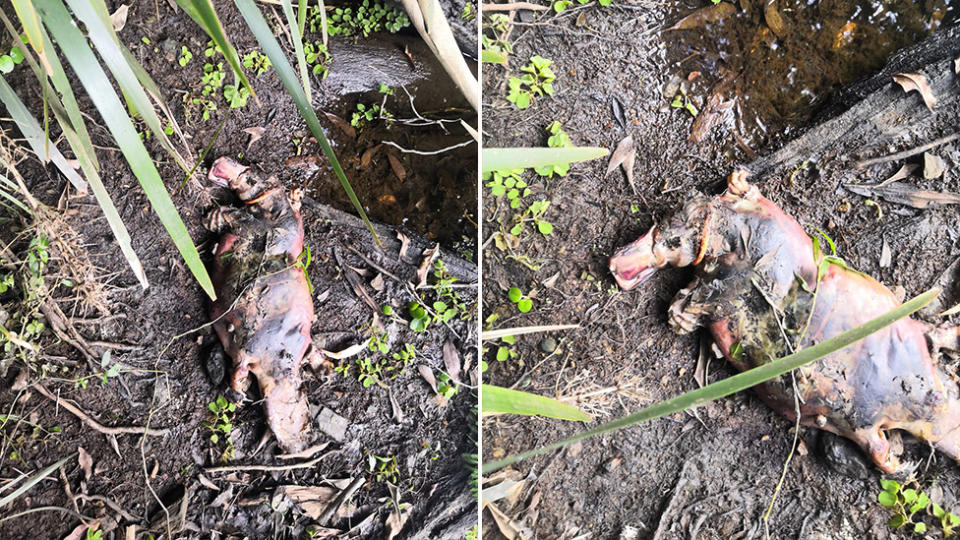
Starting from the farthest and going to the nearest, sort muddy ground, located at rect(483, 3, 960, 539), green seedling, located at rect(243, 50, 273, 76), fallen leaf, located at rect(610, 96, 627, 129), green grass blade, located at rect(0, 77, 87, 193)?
green seedling, located at rect(243, 50, 273, 76) < fallen leaf, located at rect(610, 96, 627, 129) < muddy ground, located at rect(483, 3, 960, 539) < green grass blade, located at rect(0, 77, 87, 193)

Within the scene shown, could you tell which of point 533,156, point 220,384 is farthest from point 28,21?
point 220,384

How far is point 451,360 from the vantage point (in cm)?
101

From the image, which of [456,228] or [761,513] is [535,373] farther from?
[761,513]

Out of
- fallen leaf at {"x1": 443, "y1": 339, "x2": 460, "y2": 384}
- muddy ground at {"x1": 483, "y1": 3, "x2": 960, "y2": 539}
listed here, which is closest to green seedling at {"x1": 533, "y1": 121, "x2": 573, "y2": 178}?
muddy ground at {"x1": 483, "y1": 3, "x2": 960, "y2": 539}

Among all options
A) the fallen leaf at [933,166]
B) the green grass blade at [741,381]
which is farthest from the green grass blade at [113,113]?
the fallen leaf at [933,166]

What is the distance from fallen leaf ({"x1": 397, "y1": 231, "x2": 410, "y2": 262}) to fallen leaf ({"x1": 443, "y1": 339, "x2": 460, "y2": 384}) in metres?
0.17

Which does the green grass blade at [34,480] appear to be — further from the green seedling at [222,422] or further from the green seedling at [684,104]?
the green seedling at [684,104]

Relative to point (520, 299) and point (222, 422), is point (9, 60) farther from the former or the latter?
point (520, 299)

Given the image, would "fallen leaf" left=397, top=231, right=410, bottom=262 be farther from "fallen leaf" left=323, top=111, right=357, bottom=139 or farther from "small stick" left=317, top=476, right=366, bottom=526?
"small stick" left=317, top=476, right=366, bottom=526

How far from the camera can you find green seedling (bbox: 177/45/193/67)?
104 cm

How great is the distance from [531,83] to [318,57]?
1.31ft

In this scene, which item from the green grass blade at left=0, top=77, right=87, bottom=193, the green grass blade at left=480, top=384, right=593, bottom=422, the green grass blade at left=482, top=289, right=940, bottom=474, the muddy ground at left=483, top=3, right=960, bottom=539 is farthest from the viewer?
the muddy ground at left=483, top=3, right=960, bottom=539

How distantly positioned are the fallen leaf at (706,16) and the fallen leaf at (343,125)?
1.73 feet

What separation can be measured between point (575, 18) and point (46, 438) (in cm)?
115
